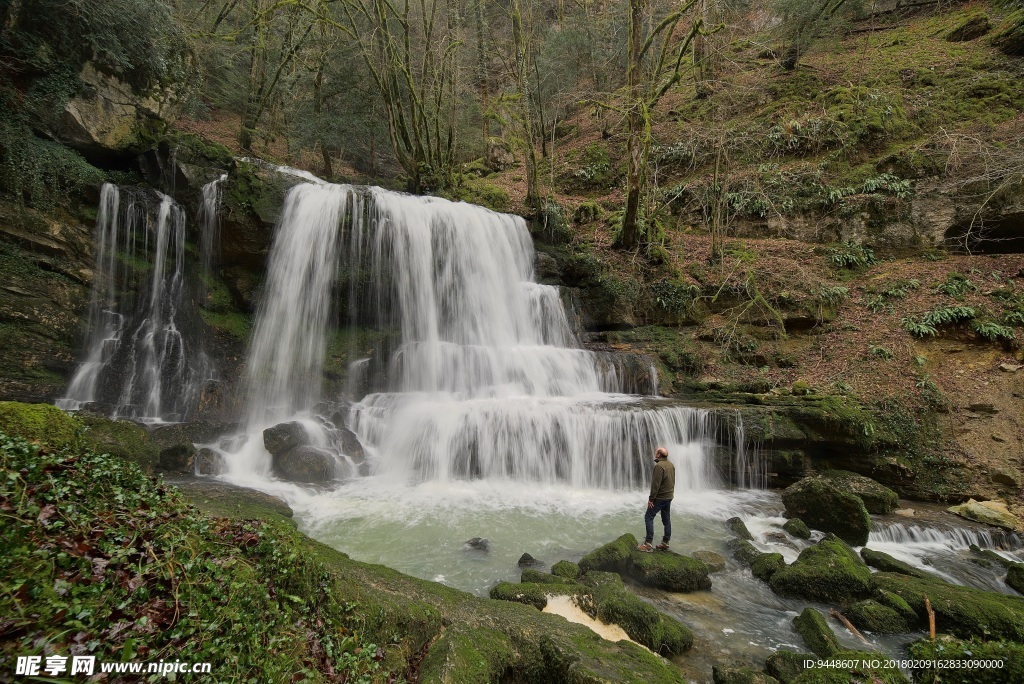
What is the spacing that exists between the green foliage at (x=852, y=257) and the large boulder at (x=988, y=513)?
8434 millimetres

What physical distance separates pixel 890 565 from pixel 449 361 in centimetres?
1001

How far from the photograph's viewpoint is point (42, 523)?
219cm

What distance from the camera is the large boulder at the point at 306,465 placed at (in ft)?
28.8

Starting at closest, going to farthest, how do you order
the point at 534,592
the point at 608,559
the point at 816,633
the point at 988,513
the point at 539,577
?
1. the point at 816,633
2. the point at 534,592
3. the point at 539,577
4. the point at 608,559
5. the point at 988,513

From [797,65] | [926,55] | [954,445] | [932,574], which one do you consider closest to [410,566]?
[932,574]

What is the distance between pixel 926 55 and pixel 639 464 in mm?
22465

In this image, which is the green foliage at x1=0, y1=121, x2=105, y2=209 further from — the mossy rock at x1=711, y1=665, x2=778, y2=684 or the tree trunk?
the mossy rock at x1=711, y1=665, x2=778, y2=684

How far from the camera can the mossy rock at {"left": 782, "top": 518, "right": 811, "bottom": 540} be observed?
731 centimetres

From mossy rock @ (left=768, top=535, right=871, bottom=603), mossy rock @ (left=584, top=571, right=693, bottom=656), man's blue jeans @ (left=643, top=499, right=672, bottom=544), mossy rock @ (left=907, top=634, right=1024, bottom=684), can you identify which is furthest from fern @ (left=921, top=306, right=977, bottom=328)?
mossy rock @ (left=584, top=571, right=693, bottom=656)

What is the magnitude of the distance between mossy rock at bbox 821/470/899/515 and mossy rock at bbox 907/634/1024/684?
6.28 m

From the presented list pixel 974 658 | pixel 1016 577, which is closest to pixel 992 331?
pixel 1016 577

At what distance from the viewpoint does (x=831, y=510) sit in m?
7.46

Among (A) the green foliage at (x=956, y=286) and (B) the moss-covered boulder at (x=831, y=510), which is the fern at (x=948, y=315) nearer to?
(A) the green foliage at (x=956, y=286)

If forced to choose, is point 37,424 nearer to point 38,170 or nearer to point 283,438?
point 283,438
